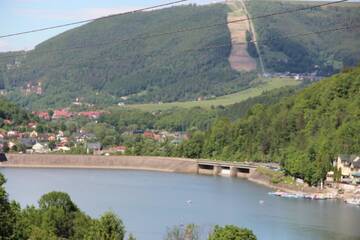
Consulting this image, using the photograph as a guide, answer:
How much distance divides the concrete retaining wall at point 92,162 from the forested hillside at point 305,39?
43.4 meters

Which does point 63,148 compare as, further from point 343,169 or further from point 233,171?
point 343,169

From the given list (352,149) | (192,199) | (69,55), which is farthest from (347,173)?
(69,55)

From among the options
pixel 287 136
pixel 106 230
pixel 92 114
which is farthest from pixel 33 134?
pixel 106 230

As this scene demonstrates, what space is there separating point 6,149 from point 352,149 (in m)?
18.9

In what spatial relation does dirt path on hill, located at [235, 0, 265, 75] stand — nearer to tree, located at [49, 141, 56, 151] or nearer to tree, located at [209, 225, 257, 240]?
tree, located at [49, 141, 56, 151]

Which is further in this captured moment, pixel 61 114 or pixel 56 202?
pixel 61 114

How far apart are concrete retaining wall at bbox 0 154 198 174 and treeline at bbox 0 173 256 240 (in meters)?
26.4

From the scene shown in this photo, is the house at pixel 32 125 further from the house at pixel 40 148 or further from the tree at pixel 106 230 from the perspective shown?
the tree at pixel 106 230

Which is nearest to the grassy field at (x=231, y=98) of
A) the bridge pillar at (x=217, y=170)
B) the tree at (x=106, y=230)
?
the bridge pillar at (x=217, y=170)

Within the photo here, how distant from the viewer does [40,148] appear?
2094 inches

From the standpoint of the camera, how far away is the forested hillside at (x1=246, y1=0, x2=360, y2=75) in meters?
91.6

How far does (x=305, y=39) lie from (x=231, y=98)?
25571 mm

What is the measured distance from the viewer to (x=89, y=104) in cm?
8312

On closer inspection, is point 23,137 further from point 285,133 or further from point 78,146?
point 285,133
